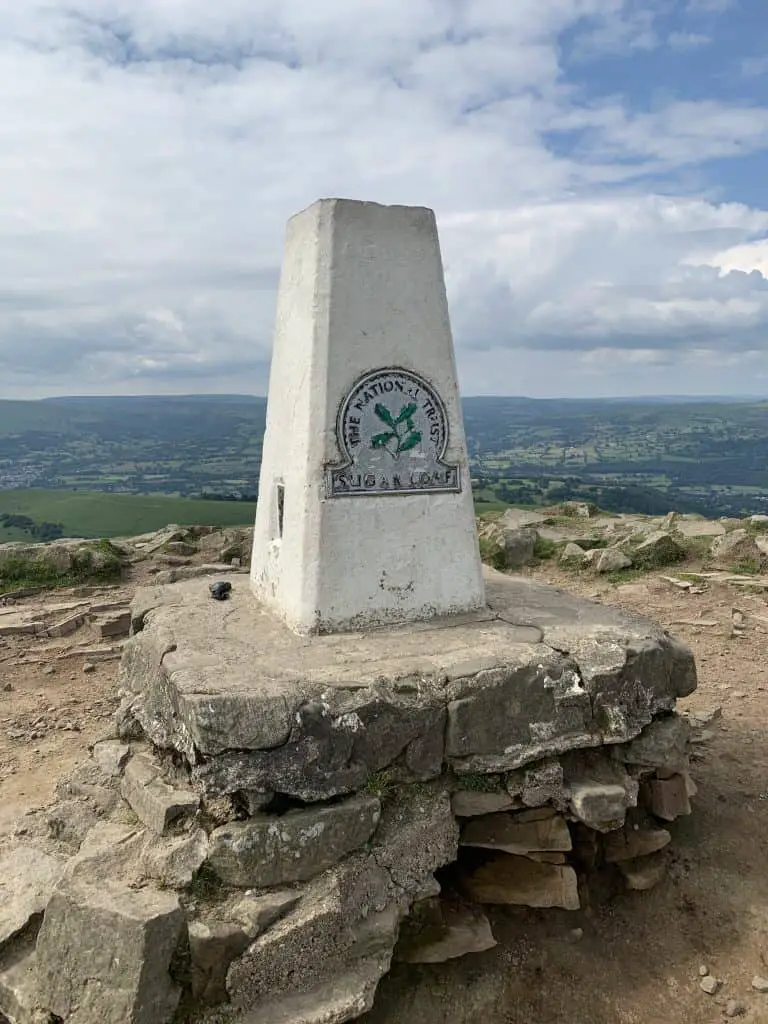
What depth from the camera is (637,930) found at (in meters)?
5.96

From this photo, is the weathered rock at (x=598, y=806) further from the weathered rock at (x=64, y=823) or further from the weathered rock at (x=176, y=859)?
the weathered rock at (x=64, y=823)

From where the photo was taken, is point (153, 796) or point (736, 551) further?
point (736, 551)

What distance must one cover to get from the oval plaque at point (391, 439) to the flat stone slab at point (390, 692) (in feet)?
4.30

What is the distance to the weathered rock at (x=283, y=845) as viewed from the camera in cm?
507

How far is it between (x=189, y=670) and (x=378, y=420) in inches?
107

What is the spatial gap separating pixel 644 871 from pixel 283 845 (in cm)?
315

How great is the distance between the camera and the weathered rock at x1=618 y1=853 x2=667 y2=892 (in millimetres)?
6238

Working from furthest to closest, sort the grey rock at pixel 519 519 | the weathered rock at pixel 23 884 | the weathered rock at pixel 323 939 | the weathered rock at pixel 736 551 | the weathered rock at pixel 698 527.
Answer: the grey rock at pixel 519 519
the weathered rock at pixel 698 527
the weathered rock at pixel 736 551
the weathered rock at pixel 23 884
the weathered rock at pixel 323 939

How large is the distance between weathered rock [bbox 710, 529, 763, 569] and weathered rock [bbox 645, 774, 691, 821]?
810 cm

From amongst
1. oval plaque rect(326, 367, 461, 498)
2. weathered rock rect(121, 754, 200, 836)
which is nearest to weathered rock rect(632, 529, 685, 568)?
oval plaque rect(326, 367, 461, 498)

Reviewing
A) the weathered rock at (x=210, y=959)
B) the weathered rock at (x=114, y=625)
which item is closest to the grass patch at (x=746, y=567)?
the weathered rock at (x=114, y=625)

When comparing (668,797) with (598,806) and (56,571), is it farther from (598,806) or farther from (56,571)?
(56,571)

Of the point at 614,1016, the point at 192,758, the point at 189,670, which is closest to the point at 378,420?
the point at 189,670

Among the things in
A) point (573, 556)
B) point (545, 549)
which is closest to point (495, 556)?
point (545, 549)
